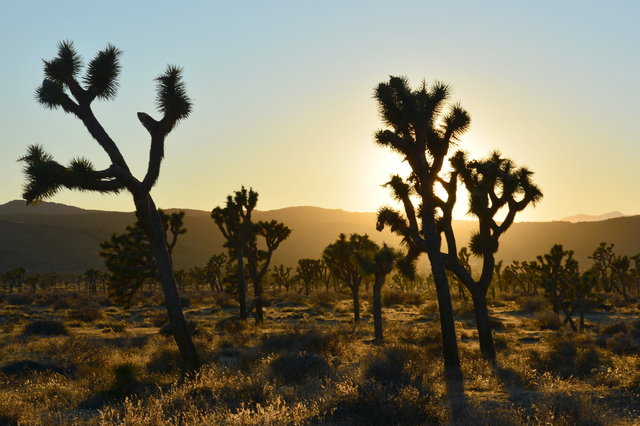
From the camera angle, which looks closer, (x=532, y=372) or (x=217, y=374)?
(x=217, y=374)

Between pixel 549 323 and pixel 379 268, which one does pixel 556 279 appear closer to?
pixel 549 323

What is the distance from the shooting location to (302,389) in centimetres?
991

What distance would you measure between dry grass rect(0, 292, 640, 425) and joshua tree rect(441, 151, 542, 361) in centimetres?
156

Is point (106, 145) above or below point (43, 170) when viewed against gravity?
above

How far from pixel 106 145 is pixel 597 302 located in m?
29.3

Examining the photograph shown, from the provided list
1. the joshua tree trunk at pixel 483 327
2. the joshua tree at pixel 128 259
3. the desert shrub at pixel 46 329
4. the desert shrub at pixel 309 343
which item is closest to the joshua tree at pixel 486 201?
the joshua tree trunk at pixel 483 327

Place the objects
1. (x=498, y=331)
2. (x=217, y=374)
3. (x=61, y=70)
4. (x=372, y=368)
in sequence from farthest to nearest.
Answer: (x=498, y=331) < (x=61, y=70) < (x=217, y=374) < (x=372, y=368)

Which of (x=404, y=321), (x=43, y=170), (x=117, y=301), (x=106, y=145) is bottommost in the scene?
(x=404, y=321)

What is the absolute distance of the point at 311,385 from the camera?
10.4m

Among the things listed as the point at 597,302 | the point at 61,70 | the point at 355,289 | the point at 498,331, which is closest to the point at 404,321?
the point at 355,289

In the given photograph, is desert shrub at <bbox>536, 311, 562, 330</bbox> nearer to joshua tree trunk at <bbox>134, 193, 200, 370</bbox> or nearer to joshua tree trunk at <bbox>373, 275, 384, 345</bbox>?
joshua tree trunk at <bbox>373, 275, 384, 345</bbox>

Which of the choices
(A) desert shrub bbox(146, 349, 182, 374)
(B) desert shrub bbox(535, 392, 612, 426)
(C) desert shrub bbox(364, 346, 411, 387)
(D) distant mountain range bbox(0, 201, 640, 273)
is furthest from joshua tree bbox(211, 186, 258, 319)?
(D) distant mountain range bbox(0, 201, 640, 273)

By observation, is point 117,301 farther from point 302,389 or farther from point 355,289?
point 302,389

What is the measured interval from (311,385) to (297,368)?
1.93 meters
